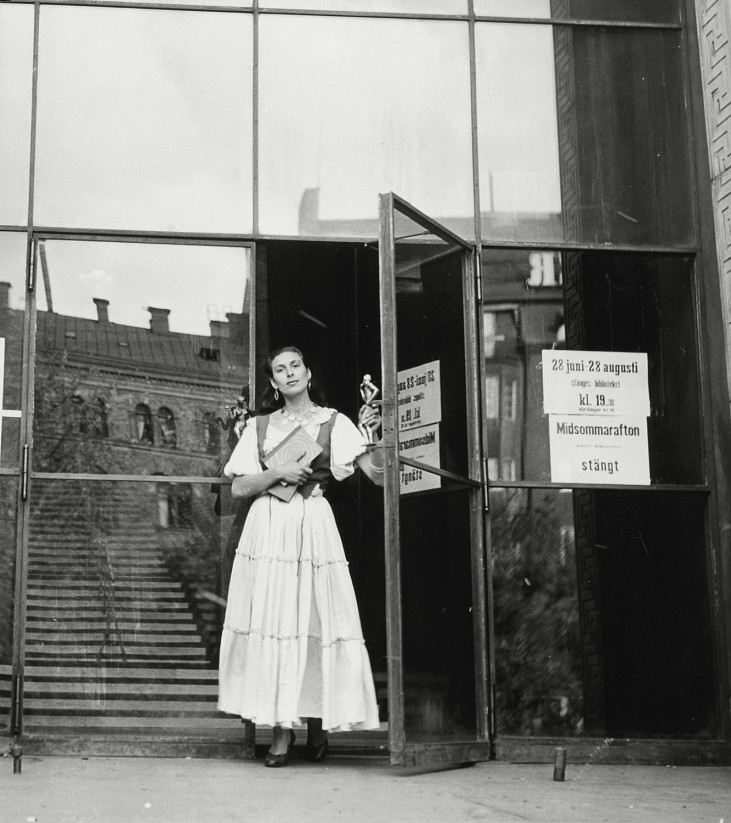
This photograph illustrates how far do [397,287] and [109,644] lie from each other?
2575mm

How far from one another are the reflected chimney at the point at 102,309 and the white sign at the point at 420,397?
5.89 ft

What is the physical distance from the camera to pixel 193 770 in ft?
25.0

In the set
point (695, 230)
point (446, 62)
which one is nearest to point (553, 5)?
point (446, 62)

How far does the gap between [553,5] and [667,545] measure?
351 cm

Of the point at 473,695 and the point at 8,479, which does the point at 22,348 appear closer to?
the point at 8,479

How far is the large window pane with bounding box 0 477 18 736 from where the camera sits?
26.7 feet

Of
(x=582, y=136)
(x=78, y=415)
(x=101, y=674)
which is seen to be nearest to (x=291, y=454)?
(x=78, y=415)

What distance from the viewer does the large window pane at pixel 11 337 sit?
8.38 m

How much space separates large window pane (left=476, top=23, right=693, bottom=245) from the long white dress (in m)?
2.08

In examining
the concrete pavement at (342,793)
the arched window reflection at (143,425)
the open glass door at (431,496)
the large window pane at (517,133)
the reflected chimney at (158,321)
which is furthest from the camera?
the large window pane at (517,133)

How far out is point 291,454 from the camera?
814cm

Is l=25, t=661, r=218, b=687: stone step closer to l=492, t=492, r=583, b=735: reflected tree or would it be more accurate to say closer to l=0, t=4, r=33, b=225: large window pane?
l=492, t=492, r=583, b=735: reflected tree

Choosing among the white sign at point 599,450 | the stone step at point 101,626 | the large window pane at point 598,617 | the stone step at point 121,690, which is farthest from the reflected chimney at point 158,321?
the white sign at point 599,450

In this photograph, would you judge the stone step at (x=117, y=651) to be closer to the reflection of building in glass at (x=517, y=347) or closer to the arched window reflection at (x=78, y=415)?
the arched window reflection at (x=78, y=415)
